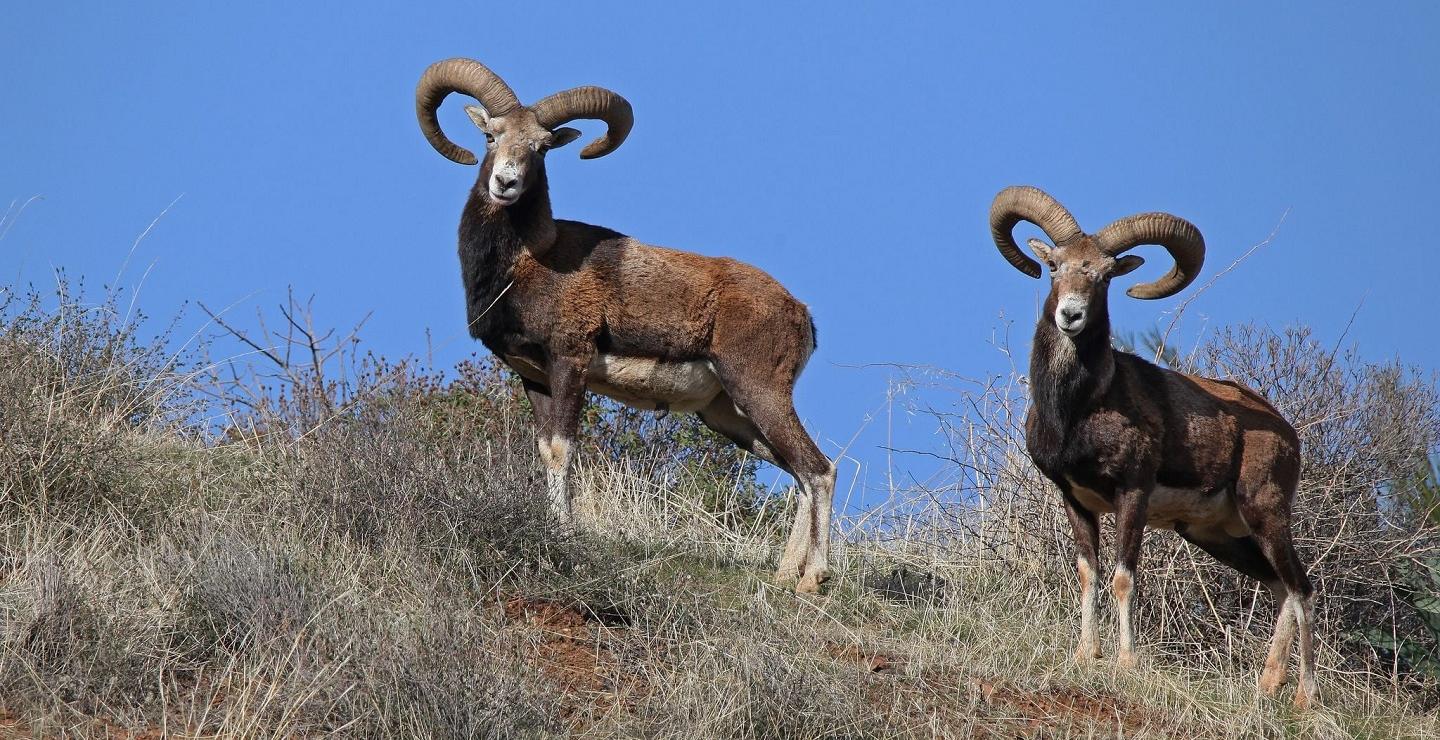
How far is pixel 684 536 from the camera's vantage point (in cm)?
1123

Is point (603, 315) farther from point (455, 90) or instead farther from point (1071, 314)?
point (1071, 314)

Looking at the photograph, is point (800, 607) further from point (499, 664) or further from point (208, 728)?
point (208, 728)

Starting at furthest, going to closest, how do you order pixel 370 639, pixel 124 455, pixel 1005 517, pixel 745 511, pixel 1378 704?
pixel 745 511 → pixel 1005 517 → pixel 1378 704 → pixel 124 455 → pixel 370 639

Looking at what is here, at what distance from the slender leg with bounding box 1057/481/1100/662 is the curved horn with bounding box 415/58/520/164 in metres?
4.10

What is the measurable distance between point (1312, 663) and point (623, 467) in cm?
531

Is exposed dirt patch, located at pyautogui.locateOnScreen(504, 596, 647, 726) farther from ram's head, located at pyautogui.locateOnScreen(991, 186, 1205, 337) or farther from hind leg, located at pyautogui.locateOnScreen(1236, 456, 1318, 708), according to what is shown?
hind leg, located at pyautogui.locateOnScreen(1236, 456, 1318, 708)

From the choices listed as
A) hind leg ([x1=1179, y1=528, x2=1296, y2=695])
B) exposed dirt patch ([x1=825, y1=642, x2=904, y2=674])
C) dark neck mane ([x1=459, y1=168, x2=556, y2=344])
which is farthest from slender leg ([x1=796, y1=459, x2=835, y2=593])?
hind leg ([x1=1179, y1=528, x2=1296, y2=695])

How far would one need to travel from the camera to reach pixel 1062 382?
32.5 feet

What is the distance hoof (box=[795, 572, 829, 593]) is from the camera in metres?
10.3

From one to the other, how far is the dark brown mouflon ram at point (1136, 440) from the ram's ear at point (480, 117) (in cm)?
314

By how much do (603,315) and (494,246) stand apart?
77 cm

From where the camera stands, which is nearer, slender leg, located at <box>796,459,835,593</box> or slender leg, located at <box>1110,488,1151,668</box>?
slender leg, located at <box>1110,488,1151,668</box>

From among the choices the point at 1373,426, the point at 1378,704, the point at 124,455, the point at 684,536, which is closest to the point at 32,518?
the point at 124,455

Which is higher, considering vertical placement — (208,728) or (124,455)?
(124,455)
